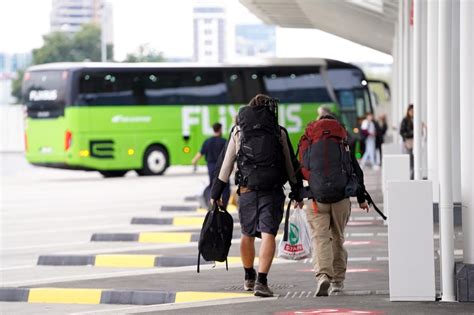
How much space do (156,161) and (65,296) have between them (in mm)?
31438

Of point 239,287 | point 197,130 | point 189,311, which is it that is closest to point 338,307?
point 189,311

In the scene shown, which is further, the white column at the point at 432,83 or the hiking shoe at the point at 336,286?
the white column at the point at 432,83

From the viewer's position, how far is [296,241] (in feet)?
42.5

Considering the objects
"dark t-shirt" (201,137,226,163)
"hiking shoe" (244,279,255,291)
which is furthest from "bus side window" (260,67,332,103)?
"hiking shoe" (244,279,255,291)

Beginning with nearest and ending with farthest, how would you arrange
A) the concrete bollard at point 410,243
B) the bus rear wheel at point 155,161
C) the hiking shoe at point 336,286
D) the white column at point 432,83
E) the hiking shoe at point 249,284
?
1. the concrete bollard at point 410,243
2. the hiking shoe at point 336,286
3. the hiking shoe at point 249,284
4. the white column at point 432,83
5. the bus rear wheel at point 155,161

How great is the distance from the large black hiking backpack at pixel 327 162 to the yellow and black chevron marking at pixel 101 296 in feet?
3.80

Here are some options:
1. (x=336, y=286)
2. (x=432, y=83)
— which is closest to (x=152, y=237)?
(x=432, y=83)

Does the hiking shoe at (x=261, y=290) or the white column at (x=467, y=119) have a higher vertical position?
the white column at (x=467, y=119)

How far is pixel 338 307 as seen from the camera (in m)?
11.8

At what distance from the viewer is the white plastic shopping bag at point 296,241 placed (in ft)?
42.5

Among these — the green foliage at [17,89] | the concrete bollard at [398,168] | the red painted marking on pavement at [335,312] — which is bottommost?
the red painted marking on pavement at [335,312]

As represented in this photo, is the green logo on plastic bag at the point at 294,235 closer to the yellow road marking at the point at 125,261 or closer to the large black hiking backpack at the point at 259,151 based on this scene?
the large black hiking backpack at the point at 259,151

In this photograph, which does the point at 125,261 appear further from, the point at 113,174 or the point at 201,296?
the point at 113,174

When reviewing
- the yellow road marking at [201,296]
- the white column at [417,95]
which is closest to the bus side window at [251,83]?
the white column at [417,95]
